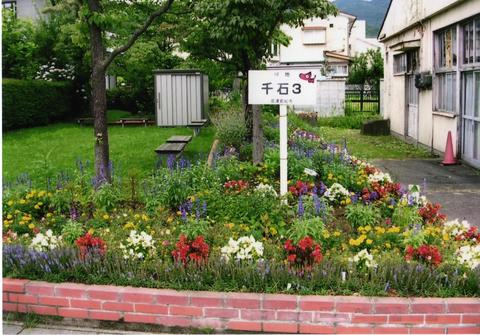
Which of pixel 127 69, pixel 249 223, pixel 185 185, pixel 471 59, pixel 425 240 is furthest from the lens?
pixel 127 69

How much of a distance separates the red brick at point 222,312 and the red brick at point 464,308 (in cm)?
156

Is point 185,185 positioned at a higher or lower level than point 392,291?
higher

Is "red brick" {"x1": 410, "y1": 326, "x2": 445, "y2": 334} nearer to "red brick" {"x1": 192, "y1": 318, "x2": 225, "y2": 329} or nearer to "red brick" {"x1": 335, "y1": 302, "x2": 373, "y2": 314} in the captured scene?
"red brick" {"x1": 335, "y1": 302, "x2": 373, "y2": 314}

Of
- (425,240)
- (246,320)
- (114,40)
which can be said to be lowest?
(246,320)

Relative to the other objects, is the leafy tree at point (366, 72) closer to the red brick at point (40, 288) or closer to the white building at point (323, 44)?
the white building at point (323, 44)

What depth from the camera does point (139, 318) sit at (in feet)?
14.5

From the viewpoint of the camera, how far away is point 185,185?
22.0 ft

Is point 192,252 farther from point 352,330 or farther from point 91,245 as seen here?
point 352,330

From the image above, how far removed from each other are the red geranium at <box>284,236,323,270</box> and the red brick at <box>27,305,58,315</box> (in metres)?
1.88

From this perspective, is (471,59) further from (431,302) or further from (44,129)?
(44,129)

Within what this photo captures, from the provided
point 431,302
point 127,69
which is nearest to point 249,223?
point 431,302

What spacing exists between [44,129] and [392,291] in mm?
16778

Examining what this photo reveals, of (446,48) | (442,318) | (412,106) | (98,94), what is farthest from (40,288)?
(412,106)

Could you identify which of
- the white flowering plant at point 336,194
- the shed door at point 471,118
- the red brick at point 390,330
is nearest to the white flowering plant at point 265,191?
the white flowering plant at point 336,194
